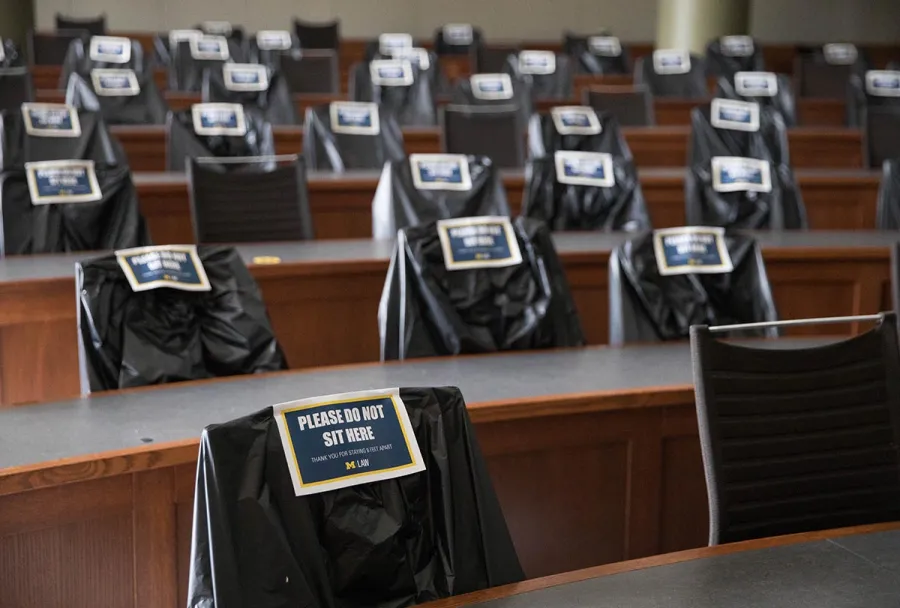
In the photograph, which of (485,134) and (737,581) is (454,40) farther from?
(737,581)

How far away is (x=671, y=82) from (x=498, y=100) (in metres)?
1.90

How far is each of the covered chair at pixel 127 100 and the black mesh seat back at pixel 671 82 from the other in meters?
3.11

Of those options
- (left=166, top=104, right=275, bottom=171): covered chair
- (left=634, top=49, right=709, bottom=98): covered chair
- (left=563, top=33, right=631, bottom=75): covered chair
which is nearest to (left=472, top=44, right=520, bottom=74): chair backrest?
(left=563, top=33, right=631, bottom=75): covered chair

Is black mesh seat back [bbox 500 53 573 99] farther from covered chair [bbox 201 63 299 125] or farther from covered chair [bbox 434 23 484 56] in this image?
covered chair [bbox 434 23 484 56]

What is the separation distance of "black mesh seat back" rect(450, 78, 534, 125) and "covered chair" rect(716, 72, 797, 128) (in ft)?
3.37

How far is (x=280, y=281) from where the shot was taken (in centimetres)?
311

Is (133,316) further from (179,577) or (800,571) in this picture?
(800,571)

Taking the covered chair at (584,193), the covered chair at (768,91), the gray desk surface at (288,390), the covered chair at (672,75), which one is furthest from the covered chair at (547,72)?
the gray desk surface at (288,390)

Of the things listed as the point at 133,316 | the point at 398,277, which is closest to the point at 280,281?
the point at 398,277

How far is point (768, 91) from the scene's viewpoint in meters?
6.36

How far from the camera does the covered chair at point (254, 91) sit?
5703 mm

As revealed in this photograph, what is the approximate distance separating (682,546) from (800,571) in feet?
3.10

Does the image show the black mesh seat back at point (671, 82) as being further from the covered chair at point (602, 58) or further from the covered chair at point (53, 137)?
the covered chair at point (53, 137)

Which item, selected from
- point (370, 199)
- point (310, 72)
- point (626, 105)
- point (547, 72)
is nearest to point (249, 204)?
point (370, 199)
